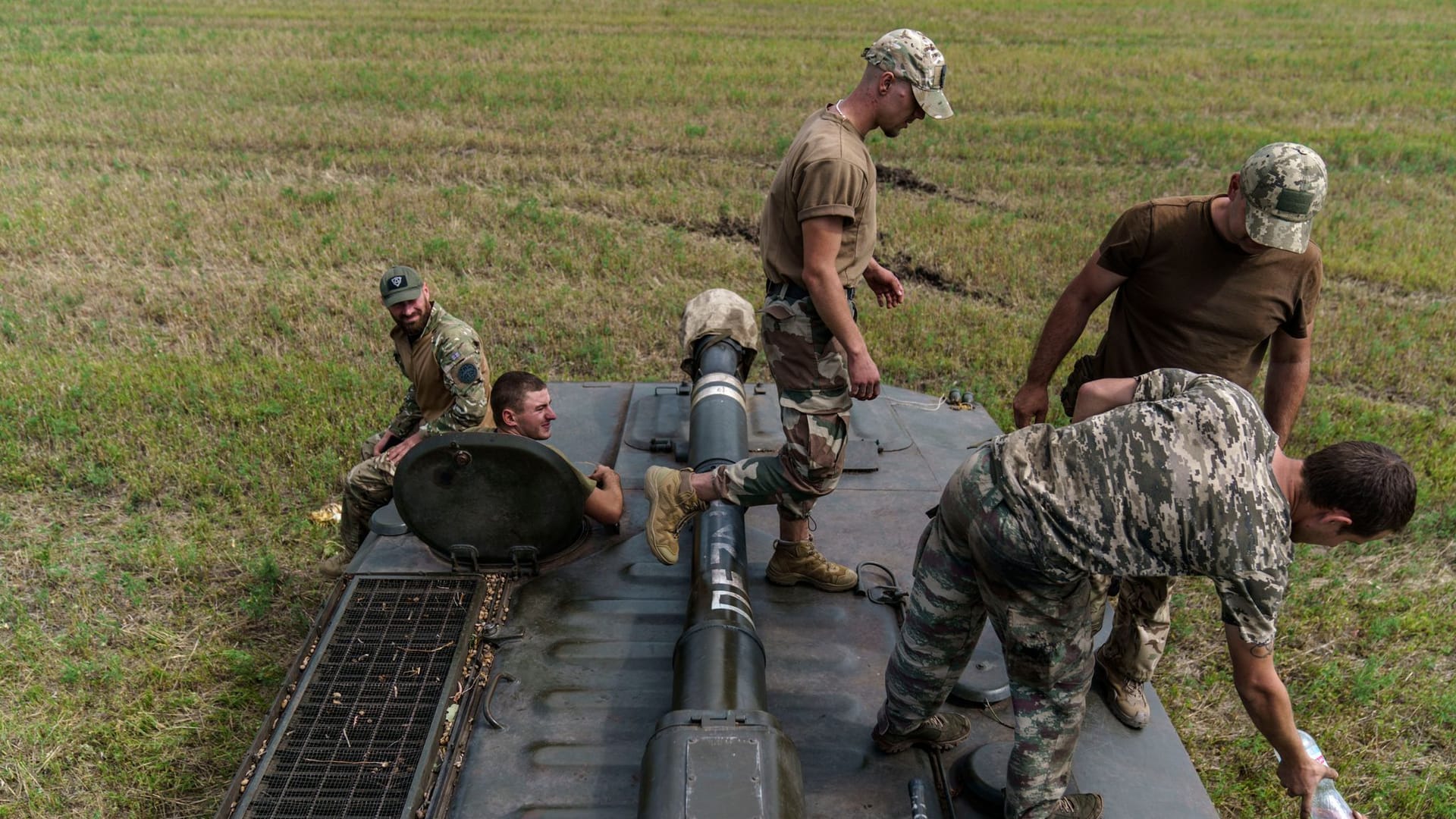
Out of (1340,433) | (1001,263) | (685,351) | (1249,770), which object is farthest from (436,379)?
(1001,263)

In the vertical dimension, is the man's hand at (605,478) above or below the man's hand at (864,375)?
below

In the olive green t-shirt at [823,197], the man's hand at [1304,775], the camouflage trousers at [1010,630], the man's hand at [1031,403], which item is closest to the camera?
the man's hand at [1304,775]

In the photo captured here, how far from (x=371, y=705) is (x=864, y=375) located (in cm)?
202

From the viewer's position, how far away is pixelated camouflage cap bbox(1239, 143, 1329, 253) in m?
3.52

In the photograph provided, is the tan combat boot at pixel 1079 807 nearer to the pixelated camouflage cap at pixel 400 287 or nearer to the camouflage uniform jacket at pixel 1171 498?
the camouflage uniform jacket at pixel 1171 498

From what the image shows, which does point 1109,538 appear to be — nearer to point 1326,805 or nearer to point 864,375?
point 1326,805

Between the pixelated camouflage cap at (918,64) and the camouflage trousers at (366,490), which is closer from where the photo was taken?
the pixelated camouflage cap at (918,64)

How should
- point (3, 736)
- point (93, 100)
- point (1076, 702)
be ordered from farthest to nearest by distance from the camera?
point (93, 100), point (3, 736), point (1076, 702)

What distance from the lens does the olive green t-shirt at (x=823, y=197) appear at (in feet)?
12.2

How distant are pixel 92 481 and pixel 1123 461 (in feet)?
19.6

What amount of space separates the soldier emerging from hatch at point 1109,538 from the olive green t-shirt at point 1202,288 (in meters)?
0.87

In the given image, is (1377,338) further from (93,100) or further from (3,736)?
(93,100)

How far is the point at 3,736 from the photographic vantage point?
4.47 m

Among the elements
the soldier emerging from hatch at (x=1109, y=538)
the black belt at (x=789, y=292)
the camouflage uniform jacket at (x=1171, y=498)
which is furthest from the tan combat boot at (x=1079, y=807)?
the black belt at (x=789, y=292)
